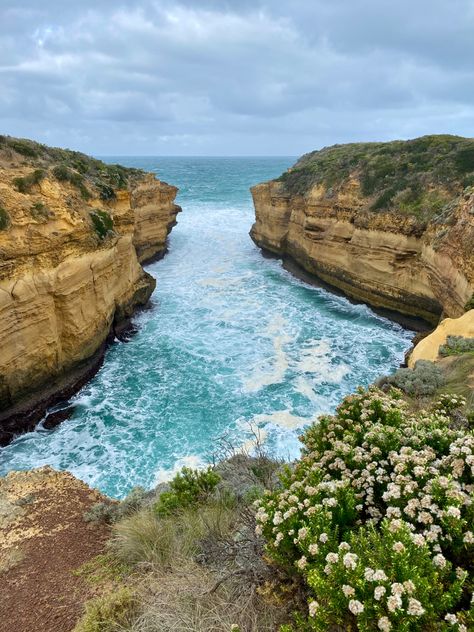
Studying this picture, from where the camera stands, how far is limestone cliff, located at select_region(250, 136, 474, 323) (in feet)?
56.1

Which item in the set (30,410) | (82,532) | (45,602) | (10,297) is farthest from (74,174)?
(45,602)

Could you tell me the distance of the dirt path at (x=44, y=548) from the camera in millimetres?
5254

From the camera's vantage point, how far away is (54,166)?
681 inches

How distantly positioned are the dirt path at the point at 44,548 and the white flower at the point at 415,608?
4.15m

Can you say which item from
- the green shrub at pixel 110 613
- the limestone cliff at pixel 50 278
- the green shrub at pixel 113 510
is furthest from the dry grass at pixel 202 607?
the limestone cliff at pixel 50 278

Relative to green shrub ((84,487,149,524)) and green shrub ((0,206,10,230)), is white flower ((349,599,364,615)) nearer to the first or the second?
green shrub ((84,487,149,524))

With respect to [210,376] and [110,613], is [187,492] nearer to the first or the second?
[110,613]

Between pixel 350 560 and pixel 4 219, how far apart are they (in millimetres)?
12747

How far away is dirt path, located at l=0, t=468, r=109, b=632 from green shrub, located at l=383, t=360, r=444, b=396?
18.9 ft

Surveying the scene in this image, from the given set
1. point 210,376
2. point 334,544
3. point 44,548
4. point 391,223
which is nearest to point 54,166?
point 210,376

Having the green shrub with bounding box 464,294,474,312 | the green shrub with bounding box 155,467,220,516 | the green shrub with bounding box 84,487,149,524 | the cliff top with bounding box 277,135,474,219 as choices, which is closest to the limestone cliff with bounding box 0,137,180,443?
the green shrub with bounding box 84,487,149,524

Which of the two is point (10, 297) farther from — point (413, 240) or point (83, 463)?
point (413, 240)

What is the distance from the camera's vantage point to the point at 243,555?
14.4ft

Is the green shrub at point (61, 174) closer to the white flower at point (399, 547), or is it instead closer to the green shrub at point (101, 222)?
the green shrub at point (101, 222)
